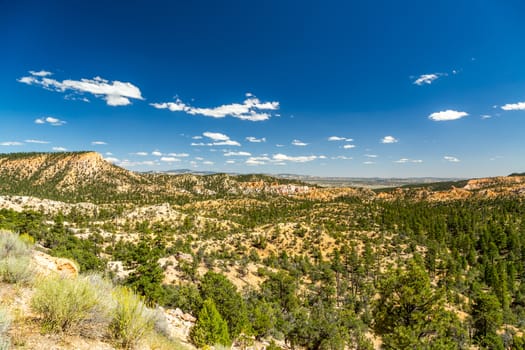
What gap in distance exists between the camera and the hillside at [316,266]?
81.5ft

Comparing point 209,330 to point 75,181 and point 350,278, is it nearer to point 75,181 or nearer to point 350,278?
point 350,278

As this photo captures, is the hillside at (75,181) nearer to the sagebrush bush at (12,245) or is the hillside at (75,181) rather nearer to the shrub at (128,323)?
the sagebrush bush at (12,245)

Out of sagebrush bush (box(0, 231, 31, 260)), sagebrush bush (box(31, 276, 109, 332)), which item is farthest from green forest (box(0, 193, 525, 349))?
sagebrush bush (box(31, 276, 109, 332))

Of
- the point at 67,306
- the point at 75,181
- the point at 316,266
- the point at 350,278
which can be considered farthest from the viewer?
the point at 75,181

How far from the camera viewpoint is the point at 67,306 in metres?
5.68

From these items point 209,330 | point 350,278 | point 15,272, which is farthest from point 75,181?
point 15,272

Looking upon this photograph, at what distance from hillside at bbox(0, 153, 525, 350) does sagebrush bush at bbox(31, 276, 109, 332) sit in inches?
422

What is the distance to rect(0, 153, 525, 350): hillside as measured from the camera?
24.9 metres

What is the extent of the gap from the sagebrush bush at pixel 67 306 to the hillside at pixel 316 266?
10.7 metres

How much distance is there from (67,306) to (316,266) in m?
66.9

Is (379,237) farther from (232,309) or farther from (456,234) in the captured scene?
(232,309)

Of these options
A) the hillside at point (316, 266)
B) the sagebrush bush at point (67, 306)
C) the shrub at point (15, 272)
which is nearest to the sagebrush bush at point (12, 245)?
the shrub at point (15, 272)

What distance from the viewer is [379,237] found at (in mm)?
78500

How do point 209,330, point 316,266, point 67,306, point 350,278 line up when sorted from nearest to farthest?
point 67,306 < point 209,330 < point 350,278 < point 316,266
